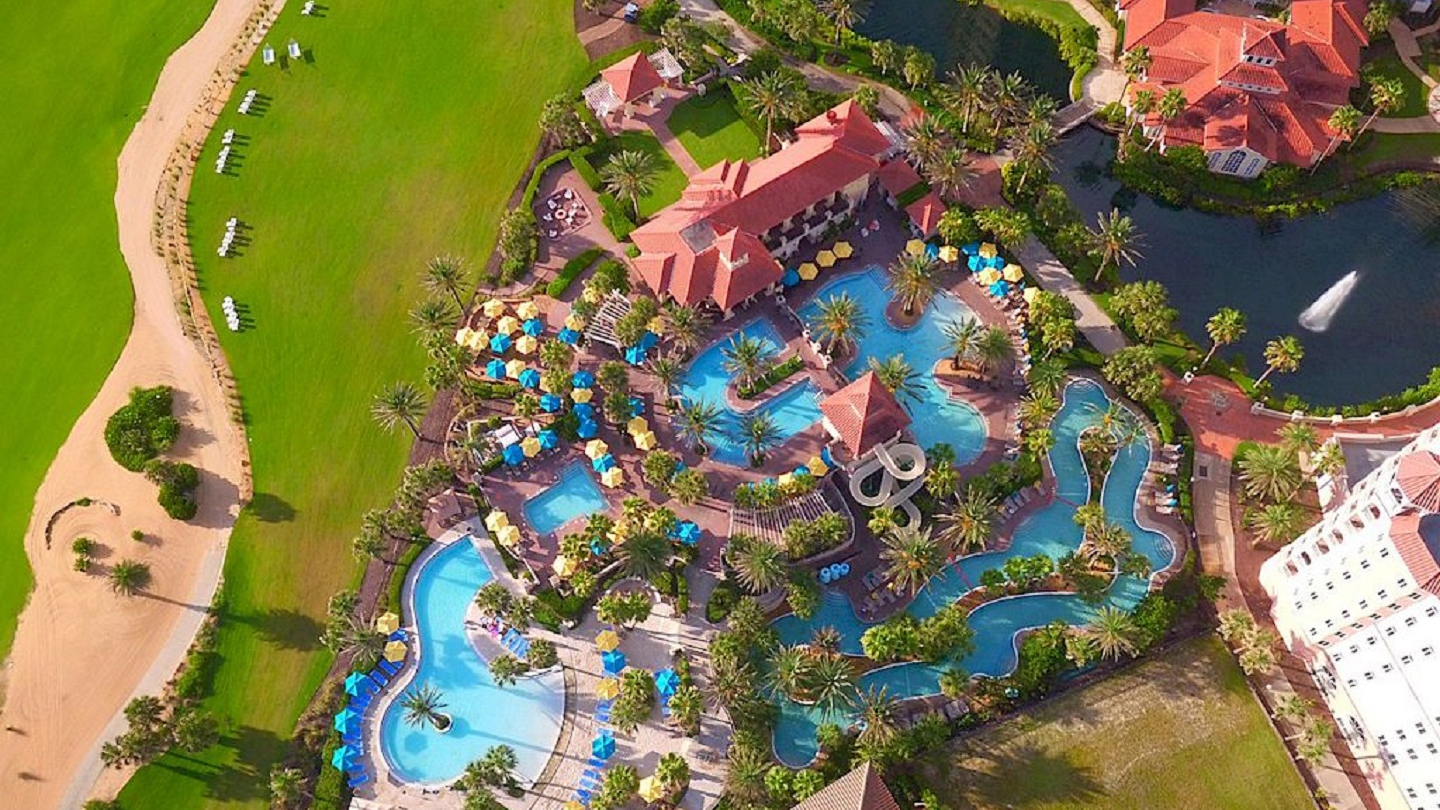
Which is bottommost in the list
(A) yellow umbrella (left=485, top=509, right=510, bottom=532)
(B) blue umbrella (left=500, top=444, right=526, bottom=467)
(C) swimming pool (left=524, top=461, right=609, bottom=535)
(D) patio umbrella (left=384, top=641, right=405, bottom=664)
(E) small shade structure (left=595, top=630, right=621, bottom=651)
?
(D) patio umbrella (left=384, top=641, right=405, bottom=664)

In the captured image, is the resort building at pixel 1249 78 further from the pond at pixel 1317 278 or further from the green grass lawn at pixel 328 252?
the green grass lawn at pixel 328 252

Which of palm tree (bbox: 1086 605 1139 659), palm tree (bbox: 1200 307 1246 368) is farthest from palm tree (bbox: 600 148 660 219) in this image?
palm tree (bbox: 1086 605 1139 659)

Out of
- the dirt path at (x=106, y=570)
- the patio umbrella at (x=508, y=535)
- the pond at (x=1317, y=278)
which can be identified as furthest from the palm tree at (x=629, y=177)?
the pond at (x=1317, y=278)

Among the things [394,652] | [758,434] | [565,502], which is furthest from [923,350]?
[394,652]

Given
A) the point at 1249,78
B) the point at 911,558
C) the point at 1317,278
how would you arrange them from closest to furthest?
1. the point at 911,558
2. the point at 1317,278
3. the point at 1249,78

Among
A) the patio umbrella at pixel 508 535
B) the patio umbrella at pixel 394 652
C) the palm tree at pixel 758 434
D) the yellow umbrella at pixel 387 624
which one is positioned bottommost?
the patio umbrella at pixel 394 652

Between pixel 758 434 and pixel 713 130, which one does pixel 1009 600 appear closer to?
pixel 758 434

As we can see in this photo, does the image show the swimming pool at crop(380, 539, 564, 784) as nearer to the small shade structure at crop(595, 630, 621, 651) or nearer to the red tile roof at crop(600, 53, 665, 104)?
the small shade structure at crop(595, 630, 621, 651)
